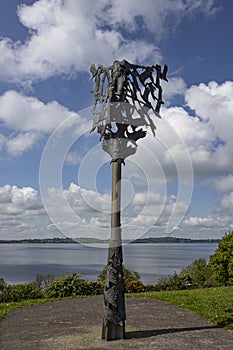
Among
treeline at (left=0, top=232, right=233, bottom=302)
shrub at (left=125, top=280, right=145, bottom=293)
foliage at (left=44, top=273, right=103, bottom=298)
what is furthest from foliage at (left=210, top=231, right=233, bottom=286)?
foliage at (left=44, top=273, right=103, bottom=298)

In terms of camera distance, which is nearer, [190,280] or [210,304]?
[210,304]

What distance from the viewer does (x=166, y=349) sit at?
7375mm

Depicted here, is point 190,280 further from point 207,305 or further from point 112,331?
point 112,331

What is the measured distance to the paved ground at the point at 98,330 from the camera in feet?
25.3

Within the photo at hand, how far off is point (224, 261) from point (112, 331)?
46.2 feet

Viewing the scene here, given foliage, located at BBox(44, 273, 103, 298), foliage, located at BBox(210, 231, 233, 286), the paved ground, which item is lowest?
the paved ground

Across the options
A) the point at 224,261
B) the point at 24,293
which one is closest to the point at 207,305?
the point at 24,293

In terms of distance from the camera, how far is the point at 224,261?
20.8m

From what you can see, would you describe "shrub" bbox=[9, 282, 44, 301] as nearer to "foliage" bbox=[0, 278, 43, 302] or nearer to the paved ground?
"foliage" bbox=[0, 278, 43, 302]

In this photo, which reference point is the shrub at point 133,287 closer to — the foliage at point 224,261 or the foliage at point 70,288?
the foliage at point 70,288

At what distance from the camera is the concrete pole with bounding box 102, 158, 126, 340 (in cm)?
815

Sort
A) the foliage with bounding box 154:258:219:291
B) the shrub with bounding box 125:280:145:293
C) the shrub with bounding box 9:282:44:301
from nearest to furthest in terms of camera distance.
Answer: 1. the shrub with bounding box 9:282:44:301
2. the shrub with bounding box 125:280:145:293
3. the foliage with bounding box 154:258:219:291

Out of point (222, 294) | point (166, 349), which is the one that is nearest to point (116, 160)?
point (166, 349)

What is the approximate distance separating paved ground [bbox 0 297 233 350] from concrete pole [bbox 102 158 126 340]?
10.9 inches
